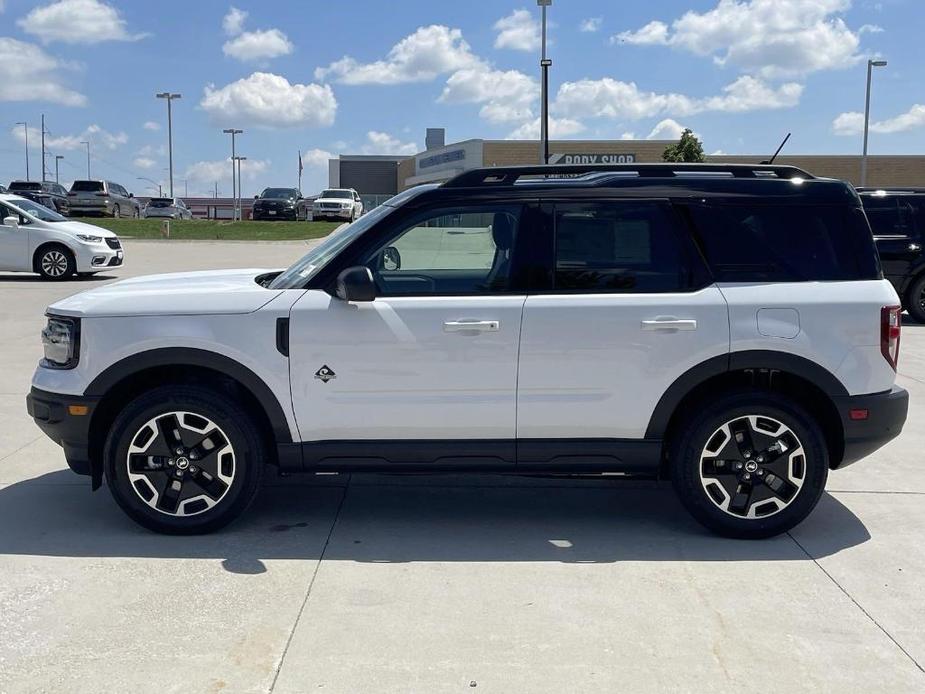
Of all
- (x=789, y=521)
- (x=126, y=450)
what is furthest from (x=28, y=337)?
(x=789, y=521)

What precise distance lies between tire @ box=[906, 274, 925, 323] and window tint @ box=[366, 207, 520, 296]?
35.7 ft

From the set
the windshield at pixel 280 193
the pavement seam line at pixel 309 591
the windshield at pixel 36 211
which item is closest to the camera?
the pavement seam line at pixel 309 591

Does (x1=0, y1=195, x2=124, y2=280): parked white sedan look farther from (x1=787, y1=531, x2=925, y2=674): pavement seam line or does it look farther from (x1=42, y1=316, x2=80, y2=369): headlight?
(x1=787, y1=531, x2=925, y2=674): pavement seam line

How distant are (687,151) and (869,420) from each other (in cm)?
4512

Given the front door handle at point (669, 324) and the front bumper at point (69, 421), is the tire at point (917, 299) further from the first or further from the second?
the front bumper at point (69, 421)

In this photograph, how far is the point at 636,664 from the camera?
3643 mm

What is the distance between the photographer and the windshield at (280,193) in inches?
1682

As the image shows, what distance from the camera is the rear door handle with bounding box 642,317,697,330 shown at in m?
4.86

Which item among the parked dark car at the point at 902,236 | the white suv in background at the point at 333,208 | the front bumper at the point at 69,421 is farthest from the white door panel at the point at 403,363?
the white suv in background at the point at 333,208

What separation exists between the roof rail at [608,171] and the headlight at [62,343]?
2053 mm

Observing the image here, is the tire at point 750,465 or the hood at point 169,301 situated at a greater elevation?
the hood at point 169,301

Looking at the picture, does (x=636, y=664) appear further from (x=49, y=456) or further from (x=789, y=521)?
(x=49, y=456)

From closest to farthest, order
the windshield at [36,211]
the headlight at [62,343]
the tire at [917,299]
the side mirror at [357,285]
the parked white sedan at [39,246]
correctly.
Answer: the side mirror at [357,285] → the headlight at [62,343] → the tire at [917,299] → the parked white sedan at [39,246] → the windshield at [36,211]

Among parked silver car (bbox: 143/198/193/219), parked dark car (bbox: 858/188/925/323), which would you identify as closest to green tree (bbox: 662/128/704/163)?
parked silver car (bbox: 143/198/193/219)
